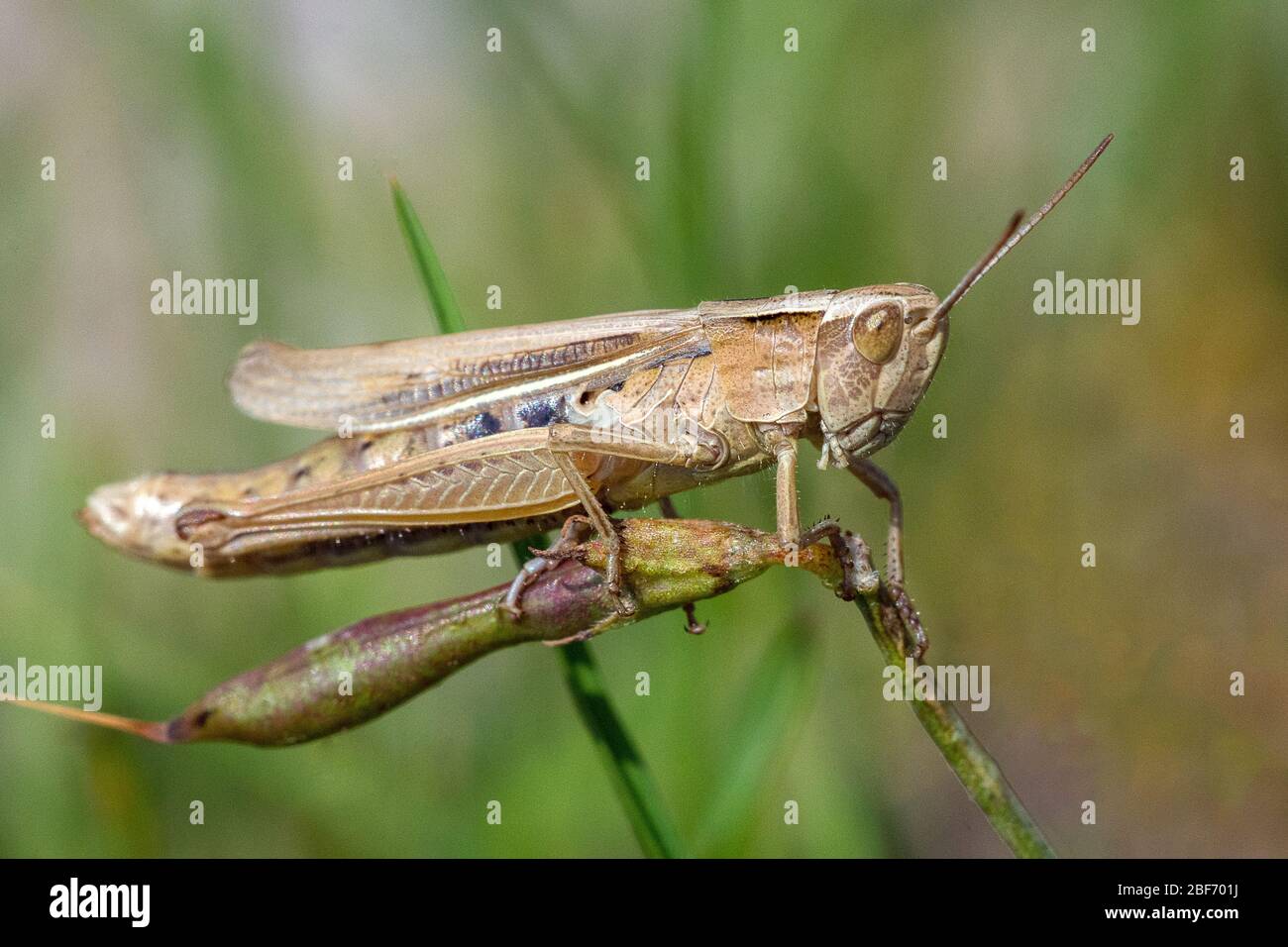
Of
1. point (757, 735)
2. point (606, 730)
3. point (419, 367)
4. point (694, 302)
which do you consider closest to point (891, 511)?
point (757, 735)

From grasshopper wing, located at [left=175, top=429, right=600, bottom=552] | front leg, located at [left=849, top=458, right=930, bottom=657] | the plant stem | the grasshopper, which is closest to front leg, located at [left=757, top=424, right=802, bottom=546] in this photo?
the grasshopper

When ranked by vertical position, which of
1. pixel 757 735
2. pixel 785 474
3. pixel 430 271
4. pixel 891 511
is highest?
pixel 430 271

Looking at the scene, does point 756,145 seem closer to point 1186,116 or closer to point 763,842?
point 1186,116

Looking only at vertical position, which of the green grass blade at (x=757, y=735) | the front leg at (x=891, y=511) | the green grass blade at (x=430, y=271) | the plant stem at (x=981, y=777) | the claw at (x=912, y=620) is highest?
the green grass blade at (x=430, y=271)

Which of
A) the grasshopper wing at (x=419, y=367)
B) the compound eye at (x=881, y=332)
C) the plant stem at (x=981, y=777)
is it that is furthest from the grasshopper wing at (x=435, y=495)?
the plant stem at (x=981, y=777)

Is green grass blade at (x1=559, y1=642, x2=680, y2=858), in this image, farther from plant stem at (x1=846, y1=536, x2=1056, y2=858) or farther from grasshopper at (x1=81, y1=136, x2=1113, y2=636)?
plant stem at (x1=846, y1=536, x2=1056, y2=858)

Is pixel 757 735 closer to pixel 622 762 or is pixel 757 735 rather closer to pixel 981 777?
pixel 622 762

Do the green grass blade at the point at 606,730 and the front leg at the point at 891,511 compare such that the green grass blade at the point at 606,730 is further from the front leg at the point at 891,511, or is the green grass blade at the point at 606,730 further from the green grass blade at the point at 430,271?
the front leg at the point at 891,511
